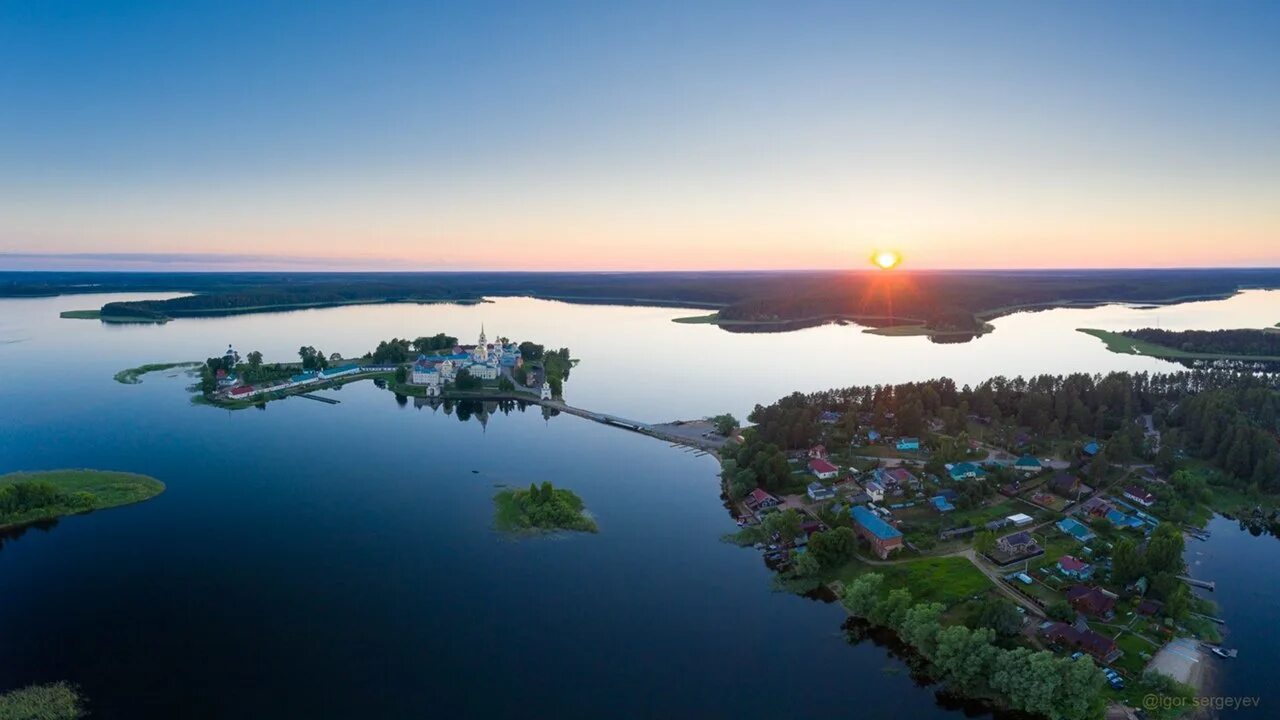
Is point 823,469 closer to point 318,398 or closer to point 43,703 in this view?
point 43,703

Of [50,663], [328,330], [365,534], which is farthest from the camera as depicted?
[328,330]

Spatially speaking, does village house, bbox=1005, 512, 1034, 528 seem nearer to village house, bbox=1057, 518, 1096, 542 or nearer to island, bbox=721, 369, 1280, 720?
island, bbox=721, 369, 1280, 720

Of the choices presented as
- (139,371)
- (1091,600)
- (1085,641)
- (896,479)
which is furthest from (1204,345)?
(139,371)

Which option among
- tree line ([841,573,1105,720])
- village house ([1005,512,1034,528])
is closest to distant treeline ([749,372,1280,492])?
village house ([1005,512,1034,528])

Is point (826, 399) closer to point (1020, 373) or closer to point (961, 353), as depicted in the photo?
point (1020, 373)

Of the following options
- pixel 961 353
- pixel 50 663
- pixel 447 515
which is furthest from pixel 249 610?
pixel 961 353
